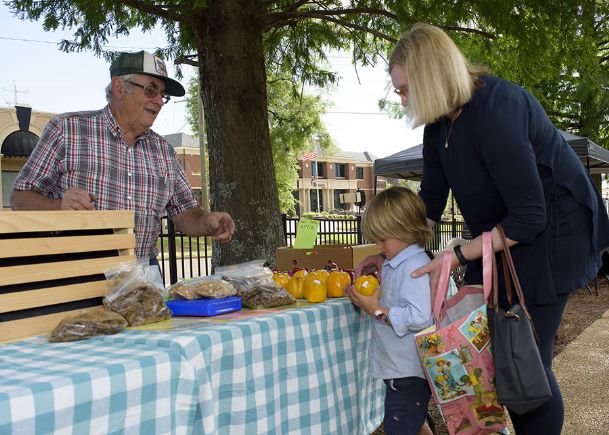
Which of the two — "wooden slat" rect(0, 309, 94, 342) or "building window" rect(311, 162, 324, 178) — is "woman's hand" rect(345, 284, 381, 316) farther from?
"building window" rect(311, 162, 324, 178)

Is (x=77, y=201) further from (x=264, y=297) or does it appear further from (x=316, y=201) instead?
(x=316, y=201)

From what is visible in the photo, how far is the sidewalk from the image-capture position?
3.71 meters

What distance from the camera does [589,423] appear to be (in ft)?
12.2

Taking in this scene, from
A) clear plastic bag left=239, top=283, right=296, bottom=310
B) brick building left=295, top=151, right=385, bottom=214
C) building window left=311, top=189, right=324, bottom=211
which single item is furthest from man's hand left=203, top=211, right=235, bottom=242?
building window left=311, top=189, right=324, bottom=211

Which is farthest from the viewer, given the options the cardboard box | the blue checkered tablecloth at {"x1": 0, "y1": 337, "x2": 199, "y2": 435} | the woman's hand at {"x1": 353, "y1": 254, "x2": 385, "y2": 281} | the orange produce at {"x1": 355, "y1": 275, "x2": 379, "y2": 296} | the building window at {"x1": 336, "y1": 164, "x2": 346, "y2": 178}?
the building window at {"x1": 336, "y1": 164, "x2": 346, "y2": 178}

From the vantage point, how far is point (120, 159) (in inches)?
106

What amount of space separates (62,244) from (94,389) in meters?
0.62

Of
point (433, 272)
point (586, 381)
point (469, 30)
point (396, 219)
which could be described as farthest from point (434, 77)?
point (469, 30)

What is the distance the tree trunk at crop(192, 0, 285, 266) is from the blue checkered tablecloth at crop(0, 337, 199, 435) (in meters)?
3.74

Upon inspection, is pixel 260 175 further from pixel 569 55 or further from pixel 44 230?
pixel 44 230

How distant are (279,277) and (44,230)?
3.29ft

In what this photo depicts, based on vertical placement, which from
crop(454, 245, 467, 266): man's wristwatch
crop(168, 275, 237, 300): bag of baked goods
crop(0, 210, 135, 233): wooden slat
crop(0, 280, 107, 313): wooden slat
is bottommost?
crop(168, 275, 237, 300): bag of baked goods

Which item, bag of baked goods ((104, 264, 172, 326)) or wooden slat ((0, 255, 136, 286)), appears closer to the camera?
wooden slat ((0, 255, 136, 286))

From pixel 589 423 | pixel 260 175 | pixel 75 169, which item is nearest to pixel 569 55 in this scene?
pixel 260 175
